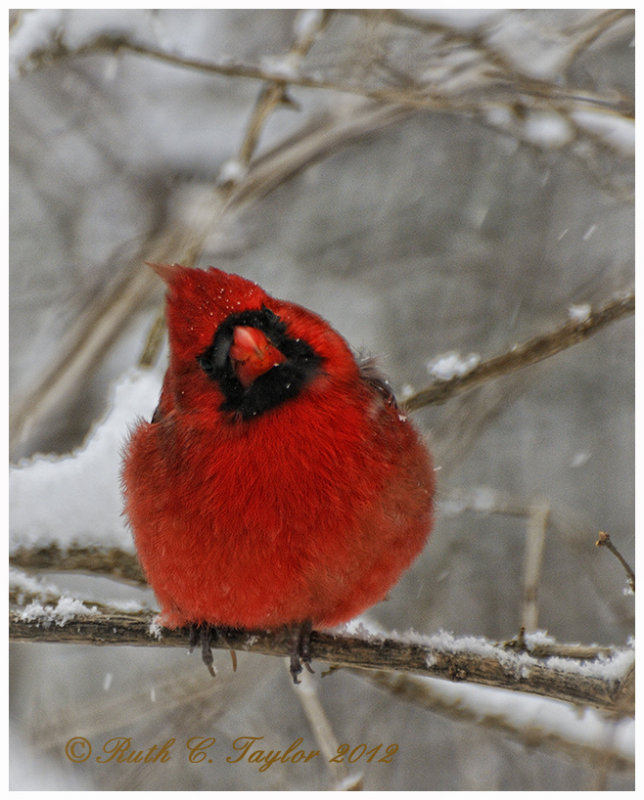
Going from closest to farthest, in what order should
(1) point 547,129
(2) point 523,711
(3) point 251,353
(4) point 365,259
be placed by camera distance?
(3) point 251,353 < (2) point 523,711 < (1) point 547,129 < (4) point 365,259

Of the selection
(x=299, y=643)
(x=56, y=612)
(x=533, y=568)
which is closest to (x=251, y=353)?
(x=299, y=643)

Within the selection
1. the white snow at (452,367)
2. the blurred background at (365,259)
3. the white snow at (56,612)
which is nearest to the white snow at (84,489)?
the blurred background at (365,259)

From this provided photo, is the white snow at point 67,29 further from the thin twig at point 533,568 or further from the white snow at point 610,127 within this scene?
the thin twig at point 533,568

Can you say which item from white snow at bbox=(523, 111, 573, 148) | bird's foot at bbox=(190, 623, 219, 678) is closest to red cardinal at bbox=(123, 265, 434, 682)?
bird's foot at bbox=(190, 623, 219, 678)

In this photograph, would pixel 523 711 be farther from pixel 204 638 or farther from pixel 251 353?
pixel 251 353

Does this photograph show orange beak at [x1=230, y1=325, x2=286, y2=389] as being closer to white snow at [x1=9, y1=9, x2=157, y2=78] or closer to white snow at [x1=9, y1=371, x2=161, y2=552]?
white snow at [x1=9, y1=371, x2=161, y2=552]
